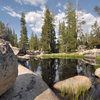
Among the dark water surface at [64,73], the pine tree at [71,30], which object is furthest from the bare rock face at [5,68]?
the pine tree at [71,30]

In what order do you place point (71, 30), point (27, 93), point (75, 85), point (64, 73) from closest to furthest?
point (27, 93) → point (75, 85) → point (64, 73) → point (71, 30)

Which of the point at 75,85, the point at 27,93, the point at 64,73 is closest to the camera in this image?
the point at 27,93

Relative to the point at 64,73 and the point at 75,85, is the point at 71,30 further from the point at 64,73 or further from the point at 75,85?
the point at 75,85

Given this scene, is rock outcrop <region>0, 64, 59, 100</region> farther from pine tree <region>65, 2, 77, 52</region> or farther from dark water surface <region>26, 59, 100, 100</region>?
pine tree <region>65, 2, 77, 52</region>

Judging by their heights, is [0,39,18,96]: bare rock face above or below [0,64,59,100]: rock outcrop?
above

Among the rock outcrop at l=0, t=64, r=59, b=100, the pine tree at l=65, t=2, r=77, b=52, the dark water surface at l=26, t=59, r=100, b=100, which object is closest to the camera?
the rock outcrop at l=0, t=64, r=59, b=100

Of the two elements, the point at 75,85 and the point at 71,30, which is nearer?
the point at 75,85

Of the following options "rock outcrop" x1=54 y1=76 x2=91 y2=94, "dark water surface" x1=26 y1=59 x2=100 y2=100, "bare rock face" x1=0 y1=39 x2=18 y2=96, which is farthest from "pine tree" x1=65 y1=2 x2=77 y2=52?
"bare rock face" x1=0 y1=39 x2=18 y2=96

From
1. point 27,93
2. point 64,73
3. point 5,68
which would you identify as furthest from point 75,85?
Answer: point 5,68

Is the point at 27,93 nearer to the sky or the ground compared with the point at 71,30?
nearer to the ground

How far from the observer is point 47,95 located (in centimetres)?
357

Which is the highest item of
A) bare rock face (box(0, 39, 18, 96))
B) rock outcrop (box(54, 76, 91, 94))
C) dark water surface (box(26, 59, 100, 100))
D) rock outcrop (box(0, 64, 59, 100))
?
bare rock face (box(0, 39, 18, 96))

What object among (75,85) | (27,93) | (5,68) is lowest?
(75,85)

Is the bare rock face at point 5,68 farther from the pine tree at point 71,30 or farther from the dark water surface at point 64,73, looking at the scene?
the pine tree at point 71,30
